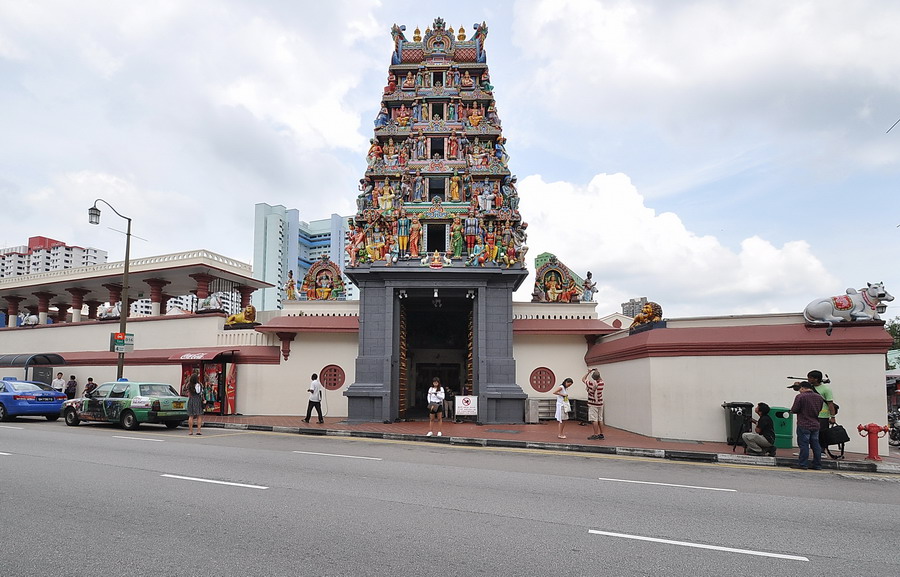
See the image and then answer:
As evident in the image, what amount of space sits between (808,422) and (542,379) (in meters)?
Answer: 11.2

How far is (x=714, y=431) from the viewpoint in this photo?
47.5 ft

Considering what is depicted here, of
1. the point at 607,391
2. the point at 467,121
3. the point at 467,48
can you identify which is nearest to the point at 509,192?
the point at 467,121

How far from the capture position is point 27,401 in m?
19.7

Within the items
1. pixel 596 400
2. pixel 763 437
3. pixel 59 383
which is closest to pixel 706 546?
pixel 763 437

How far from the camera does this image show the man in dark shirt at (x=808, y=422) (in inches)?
434

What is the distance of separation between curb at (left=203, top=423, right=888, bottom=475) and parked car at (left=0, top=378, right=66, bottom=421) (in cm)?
779

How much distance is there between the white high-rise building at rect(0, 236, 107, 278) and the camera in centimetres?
7138

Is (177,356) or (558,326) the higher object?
(558,326)

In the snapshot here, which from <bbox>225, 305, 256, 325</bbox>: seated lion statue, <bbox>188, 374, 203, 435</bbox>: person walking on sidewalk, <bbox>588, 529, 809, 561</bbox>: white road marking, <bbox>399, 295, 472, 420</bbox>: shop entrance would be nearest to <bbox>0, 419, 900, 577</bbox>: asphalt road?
<bbox>588, 529, 809, 561</bbox>: white road marking

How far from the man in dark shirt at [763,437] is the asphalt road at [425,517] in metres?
1.20

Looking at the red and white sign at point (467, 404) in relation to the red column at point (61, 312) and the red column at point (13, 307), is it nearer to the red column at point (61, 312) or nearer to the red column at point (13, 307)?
the red column at point (61, 312)

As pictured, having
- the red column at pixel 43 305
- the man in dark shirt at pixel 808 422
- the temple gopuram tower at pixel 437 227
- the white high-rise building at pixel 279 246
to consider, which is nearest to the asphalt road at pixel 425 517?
the man in dark shirt at pixel 808 422

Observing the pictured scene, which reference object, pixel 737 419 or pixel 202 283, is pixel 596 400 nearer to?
pixel 737 419

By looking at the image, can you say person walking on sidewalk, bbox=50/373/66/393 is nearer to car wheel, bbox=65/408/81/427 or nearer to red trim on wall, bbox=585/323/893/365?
car wheel, bbox=65/408/81/427
